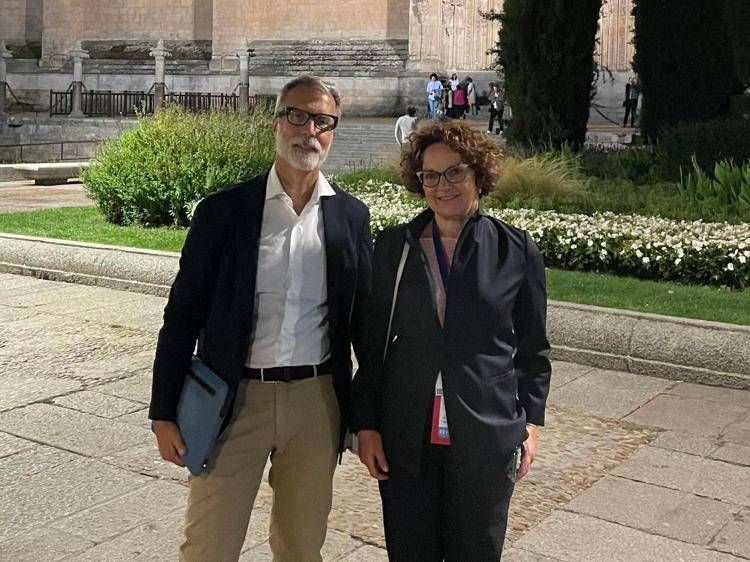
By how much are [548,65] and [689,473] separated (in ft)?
37.3

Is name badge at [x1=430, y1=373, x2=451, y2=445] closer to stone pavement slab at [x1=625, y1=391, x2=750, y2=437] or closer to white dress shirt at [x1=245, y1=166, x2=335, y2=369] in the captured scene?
white dress shirt at [x1=245, y1=166, x2=335, y2=369]

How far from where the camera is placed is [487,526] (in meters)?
2.85

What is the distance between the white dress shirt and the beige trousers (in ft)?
0.30

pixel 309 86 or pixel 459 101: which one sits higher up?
pixel 459 101

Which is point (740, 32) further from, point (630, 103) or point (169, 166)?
point (630, 103)

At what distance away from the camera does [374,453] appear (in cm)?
291

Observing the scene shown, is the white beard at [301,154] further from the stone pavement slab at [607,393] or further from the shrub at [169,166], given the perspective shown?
the shrub at [169,166]

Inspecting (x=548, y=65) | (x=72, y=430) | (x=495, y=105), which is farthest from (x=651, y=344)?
(x=495, y=105)

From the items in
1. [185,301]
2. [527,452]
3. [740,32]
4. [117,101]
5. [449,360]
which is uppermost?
[740,32]

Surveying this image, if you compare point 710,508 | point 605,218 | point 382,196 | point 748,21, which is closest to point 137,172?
point 382,196

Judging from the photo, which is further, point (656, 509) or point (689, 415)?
point (689, 415)

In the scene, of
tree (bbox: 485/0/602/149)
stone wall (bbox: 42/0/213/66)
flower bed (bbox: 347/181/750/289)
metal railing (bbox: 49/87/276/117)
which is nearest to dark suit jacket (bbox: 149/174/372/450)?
flower bed (bbox: 347/181/750/289)

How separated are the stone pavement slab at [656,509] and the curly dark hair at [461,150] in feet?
6.77

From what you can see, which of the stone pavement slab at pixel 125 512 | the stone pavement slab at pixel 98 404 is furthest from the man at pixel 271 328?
the stone pavement slab at pixel 98 404
